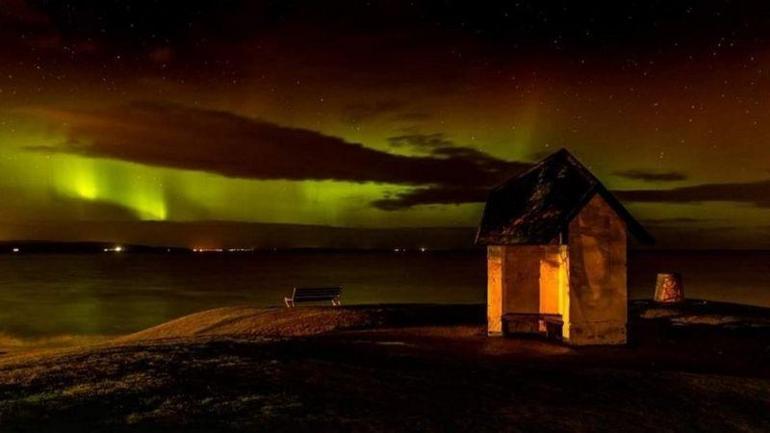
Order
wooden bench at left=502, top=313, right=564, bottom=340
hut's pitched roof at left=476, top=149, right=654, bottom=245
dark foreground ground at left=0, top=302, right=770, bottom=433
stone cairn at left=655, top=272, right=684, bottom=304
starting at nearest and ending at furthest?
1. dark foreground ground at left=0, top=302, right=770, bottom=433
2. hut's pitched roof at left=476, top=149, right=654, bottom=245
3. wooden bench at left=502, top=313, right=564, bottom=340
4. stone cairn at left=655, top=272, right=684, bottom=304

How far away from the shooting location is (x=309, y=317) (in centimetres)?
2419

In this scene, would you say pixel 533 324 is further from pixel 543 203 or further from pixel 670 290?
pixel 670 290

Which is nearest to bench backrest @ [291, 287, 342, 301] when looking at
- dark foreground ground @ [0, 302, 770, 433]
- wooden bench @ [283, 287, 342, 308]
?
wooden bench @ [283, 287, 342, 308]

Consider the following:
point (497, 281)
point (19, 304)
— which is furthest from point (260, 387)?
point (19, 304)

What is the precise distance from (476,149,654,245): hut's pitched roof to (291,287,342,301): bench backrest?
10699 millimetres

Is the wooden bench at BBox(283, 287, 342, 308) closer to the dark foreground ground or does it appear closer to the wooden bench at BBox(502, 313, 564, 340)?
the dark foreground ground

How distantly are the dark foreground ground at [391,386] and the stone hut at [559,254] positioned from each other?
78 cm

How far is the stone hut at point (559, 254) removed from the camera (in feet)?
57.5

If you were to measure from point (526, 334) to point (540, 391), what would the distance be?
7.86 m

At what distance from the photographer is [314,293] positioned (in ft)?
96.3

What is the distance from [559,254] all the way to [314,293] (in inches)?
510

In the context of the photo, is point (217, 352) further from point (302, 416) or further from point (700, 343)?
point (700, 343)

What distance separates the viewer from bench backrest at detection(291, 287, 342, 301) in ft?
94.1

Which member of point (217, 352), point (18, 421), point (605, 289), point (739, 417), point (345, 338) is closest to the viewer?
point (18, 421)
